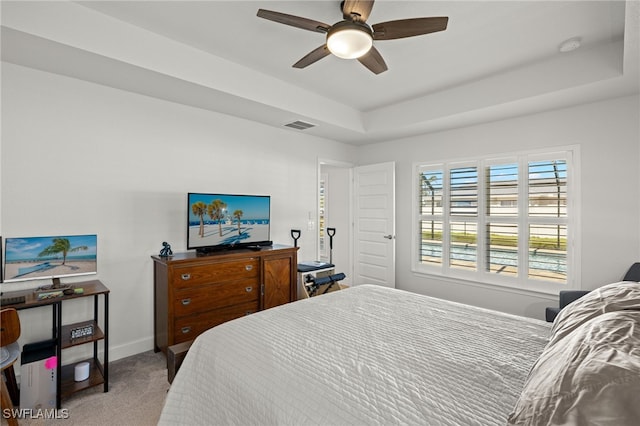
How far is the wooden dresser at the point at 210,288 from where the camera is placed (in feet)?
Answer: 9.45

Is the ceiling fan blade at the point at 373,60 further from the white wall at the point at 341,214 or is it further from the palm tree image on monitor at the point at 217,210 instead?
the white wall at the point at 341,214

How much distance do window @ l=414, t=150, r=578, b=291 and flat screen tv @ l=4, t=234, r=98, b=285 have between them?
13.0ft

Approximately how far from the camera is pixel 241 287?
3330 mm

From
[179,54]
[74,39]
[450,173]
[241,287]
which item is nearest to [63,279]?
[241,287]

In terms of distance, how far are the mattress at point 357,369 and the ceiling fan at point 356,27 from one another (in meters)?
1.72

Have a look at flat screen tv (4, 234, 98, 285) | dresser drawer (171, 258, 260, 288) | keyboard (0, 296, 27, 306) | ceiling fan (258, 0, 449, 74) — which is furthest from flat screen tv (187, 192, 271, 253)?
ceiling fan (258, 0, 449, 74)

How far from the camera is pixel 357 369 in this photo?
1.26 metres

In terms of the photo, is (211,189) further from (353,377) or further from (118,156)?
(353,377)

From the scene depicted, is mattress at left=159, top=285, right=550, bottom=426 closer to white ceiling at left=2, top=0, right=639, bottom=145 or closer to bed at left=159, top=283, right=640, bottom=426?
bed at left=159, top=283, right=640, bottom=426

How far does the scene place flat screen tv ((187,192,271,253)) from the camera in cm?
326

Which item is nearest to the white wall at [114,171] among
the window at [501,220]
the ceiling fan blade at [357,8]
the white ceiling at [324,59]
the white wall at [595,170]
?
the white ceiling at [324,59]

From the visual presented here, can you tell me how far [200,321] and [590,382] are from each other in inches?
117

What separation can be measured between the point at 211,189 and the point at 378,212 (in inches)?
99.0

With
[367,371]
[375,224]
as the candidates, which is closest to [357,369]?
[367,371]
